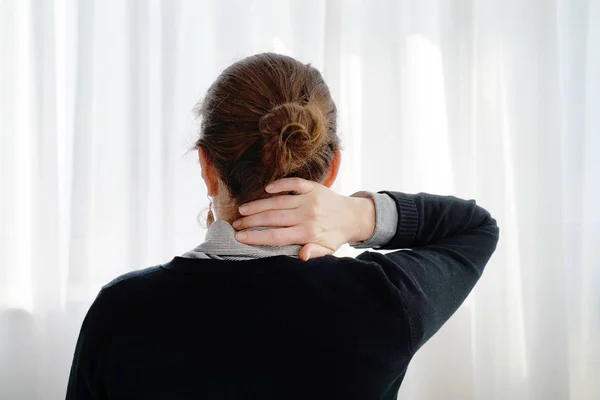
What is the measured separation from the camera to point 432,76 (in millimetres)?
1816

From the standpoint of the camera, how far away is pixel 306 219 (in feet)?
2.87

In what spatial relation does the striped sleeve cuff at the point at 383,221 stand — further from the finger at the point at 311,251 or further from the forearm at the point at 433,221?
the finger at the point at 311,251

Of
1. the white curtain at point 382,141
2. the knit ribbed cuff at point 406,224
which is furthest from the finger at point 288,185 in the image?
the white curtain at point 382,141

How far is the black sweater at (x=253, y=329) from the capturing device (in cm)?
77

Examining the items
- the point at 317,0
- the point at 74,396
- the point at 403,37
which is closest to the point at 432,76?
the point at 403,37

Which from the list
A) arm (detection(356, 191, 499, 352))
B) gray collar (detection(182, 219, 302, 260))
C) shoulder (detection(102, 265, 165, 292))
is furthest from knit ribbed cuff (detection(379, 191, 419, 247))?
shoulder (detection(102, 265, 165, 292))

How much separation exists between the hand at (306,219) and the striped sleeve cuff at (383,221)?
10 mm

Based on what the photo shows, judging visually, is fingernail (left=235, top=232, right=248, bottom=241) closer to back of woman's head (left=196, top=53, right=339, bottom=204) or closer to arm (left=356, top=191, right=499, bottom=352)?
back of woman's head (left=196, top=53, right=339, bottom=204)

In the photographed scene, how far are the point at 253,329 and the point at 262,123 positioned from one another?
0.27 meters

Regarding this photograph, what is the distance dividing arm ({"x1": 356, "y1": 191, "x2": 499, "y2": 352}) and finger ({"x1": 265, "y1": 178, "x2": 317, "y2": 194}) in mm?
130

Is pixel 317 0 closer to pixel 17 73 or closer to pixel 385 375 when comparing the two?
pixel 17 73

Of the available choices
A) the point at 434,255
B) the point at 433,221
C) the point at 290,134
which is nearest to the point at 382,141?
the point at 433,221

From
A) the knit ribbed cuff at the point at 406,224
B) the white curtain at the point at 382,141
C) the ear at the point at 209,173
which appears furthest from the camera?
the white curtain at the point at 382,141

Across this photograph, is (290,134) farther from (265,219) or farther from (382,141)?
(382,141)
